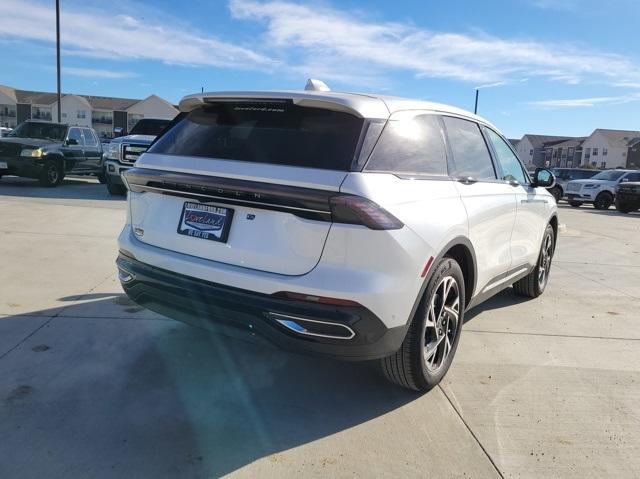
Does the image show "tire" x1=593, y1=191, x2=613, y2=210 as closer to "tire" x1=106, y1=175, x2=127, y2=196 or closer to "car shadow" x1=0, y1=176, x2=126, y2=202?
"tire" x1=106, y1=175, x2=127, y2=196

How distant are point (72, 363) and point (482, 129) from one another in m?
3.55

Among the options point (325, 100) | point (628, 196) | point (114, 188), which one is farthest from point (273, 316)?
point (628, 196)

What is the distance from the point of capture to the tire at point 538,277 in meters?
5.80

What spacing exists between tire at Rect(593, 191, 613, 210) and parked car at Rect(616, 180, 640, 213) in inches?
61.9

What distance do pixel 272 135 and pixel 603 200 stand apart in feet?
79.4

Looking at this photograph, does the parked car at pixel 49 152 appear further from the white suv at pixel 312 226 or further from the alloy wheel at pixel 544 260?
the alloy wheel at pixel 544 260

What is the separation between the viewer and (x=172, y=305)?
318 centimetres

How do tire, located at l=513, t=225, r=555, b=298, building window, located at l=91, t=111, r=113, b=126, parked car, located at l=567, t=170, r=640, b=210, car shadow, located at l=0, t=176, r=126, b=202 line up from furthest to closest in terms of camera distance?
1. building window, located at l=91, t=111, r=113, b=126
2. parked car, located at l=567, t=170, r=640, b=210
3. car shadow, located at l=0, t=176, r=126, b=202
4. tire, located at l=513, t=225, r=555, b=298

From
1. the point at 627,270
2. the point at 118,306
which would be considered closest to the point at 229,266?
the point at 118,306

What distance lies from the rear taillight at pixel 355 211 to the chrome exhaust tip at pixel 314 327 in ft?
1.68

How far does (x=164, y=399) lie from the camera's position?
3188 millimetres

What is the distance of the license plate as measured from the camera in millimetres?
2967

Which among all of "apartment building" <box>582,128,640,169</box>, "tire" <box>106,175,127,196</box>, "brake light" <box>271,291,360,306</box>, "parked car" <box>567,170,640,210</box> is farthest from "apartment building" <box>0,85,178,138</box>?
"brake light" <box>271,291,360,306</box>

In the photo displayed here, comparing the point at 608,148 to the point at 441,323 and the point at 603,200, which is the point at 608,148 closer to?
the point at 603,200
